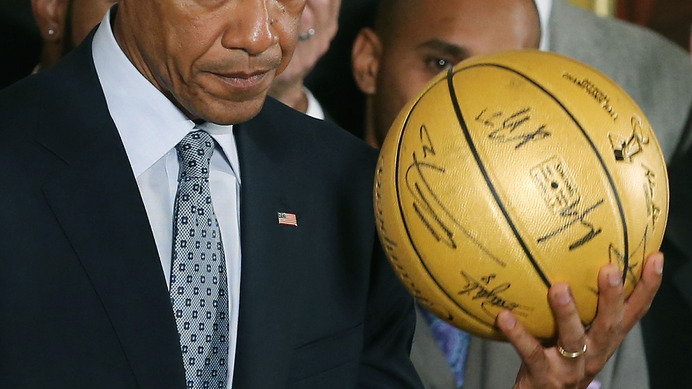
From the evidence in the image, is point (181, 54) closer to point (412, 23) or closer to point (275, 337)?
point (275, 337)

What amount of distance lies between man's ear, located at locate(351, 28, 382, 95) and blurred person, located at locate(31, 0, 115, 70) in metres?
0.63

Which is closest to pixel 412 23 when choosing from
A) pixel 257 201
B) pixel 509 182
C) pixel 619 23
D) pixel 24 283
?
pixel 619 23

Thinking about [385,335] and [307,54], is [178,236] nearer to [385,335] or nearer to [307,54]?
[385,335]

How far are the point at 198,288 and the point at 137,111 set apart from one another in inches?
9.9

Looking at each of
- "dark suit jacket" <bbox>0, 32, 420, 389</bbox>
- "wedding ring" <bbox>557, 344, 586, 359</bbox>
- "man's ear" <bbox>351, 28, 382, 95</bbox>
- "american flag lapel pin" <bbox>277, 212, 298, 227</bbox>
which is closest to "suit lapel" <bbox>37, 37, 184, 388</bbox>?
"dark suit jacket" <bbox>0, 32, 420, 389</bbox>

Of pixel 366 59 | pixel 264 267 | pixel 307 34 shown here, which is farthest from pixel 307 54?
pixel 264 267

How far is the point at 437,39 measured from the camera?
7.20 feet

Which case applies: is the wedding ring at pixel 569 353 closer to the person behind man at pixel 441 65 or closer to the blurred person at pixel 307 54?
the person behind man at pixel 441 65

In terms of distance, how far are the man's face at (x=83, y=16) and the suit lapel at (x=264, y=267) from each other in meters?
0.59

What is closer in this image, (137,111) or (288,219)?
(137,111)

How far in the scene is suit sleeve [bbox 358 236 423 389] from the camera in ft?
5.17

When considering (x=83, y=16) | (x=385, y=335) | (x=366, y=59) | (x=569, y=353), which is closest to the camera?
(x=569, y=353)

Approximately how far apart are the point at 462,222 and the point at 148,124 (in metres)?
0.44

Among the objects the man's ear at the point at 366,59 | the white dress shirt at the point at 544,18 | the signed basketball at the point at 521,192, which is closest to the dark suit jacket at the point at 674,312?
the white dress shirt at the point at 544,18
